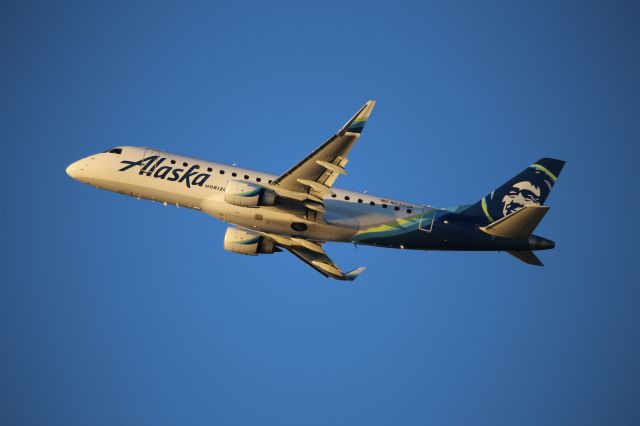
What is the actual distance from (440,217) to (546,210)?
784 centimetres

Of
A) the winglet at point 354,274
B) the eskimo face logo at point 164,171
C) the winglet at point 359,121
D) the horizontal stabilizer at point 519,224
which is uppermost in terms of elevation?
the winglet at point 359,121

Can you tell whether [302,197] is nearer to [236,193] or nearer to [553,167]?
[236,193]

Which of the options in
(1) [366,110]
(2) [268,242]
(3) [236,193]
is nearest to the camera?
(1) [366,110]

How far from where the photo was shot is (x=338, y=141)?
48875 mm

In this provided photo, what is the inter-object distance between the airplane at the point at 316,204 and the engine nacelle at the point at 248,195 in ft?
0.21

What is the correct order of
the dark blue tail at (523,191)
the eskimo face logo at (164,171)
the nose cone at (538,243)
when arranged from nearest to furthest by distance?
the nose cone at (538,243), the eskimo face logo at (164,171), the dark blue tail at (523,191)

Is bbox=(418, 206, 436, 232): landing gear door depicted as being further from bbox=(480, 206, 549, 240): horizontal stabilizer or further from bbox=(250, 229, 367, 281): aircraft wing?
bbox=(250, 229, 367, 281): aircraft wing

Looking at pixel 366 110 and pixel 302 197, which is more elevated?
pixel 366 110

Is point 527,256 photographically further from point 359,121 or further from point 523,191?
point 359,121

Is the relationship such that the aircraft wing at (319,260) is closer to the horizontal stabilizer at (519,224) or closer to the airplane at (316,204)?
the airplane at (316,204)

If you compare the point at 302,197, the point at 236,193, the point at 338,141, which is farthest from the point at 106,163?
the point at 338,141

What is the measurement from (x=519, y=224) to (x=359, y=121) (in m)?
12.6

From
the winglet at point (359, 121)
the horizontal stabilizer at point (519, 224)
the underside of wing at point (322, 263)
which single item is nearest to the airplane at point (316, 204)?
the horizontal stabilizer at point (519, 224)

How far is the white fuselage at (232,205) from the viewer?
55125 millimetres
